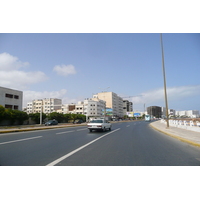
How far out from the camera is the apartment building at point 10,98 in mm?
54125

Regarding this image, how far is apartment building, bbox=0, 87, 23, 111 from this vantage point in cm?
5412

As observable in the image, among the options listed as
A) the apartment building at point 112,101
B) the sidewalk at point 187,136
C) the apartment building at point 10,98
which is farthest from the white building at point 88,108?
the sidewalk at point 187,136

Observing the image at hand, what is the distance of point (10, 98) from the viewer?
56.8m

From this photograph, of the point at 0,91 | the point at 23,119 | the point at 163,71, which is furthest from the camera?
the point at 0,91

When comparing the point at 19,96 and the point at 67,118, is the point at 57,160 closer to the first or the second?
the point at 19,96

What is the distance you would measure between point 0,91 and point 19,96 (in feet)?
25.9

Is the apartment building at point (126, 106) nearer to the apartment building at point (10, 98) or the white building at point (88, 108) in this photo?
the white building at point (88, 108)

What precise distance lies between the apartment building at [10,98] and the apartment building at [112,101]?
87.4m

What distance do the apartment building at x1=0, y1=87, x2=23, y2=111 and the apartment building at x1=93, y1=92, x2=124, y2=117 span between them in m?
87.4

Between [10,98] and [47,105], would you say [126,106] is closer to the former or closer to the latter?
[47,105]

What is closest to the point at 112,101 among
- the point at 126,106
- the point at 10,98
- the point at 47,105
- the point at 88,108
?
the point at 88,108
